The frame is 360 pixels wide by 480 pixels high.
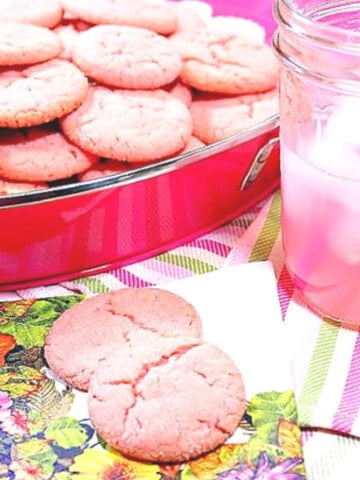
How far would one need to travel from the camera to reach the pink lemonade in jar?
815 millimetres

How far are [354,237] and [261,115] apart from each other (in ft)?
0.92

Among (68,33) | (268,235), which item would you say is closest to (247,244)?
(268,235)

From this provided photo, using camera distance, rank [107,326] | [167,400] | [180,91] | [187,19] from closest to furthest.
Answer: [167,400] → [107,326] → [180,91] → [187,19]

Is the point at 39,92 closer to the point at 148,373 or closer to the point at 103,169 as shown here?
the point at 103,169

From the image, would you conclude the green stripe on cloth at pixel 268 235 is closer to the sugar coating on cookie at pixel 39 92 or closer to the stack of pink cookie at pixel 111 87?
the stack of pink cookie at pixel 111 87

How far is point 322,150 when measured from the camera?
2.74 ft

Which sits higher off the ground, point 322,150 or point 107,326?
point 322,150

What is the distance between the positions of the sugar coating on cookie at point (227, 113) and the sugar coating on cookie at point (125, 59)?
62 millimetres

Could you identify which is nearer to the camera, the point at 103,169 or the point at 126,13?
the point at 103,169

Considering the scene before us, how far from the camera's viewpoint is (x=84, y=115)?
100 cm

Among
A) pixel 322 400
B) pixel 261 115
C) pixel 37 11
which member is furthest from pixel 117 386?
pixel 37 11

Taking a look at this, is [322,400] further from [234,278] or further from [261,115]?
[261,115]

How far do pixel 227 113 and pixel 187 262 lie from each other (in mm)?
191

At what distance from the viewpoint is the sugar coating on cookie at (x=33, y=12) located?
3.70 feet
